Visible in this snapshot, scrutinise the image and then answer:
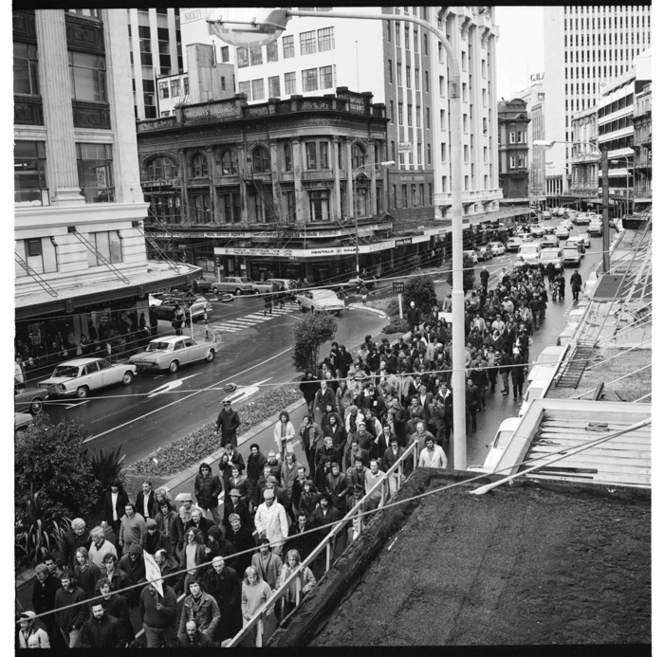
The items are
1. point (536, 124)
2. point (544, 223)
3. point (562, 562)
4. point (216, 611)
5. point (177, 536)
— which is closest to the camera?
point (562, 562)

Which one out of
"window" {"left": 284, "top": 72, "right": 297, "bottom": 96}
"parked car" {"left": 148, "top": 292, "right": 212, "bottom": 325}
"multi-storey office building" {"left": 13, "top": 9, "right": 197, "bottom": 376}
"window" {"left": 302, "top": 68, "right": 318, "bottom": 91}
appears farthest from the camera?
"window" {"left": 284, "top": 72, "right": 297, "bottom": 96}

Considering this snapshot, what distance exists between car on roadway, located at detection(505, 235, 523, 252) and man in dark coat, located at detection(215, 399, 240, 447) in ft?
22.7

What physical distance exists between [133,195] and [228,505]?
8671 mm

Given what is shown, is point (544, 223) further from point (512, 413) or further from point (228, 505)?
point (228, 505)

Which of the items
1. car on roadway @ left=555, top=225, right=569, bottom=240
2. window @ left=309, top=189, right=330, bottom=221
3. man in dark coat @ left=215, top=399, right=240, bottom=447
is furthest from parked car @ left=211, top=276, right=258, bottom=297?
car on roadway @ left=555, top=225, right=569, bottom=240

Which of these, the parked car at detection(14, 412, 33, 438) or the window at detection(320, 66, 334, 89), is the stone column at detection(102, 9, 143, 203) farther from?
the parked car at detection(14, 412, 33, 438)

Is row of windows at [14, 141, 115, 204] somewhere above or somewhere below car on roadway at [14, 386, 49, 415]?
above

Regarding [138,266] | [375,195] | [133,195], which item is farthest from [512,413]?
[133,195]

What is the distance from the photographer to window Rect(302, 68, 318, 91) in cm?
1548

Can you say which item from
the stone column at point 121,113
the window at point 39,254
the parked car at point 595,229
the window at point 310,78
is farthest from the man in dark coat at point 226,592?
the window at point 310,78

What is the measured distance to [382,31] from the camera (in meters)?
13.1

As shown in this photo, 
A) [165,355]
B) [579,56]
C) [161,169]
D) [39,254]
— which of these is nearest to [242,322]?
[165,355]

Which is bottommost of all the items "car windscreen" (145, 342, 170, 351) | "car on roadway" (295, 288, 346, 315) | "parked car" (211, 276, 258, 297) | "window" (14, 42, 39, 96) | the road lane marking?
the road lane marking

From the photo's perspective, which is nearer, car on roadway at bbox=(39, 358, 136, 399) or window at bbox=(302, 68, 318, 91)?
car on roadway at bbox=(39, 358, 136, 399)
